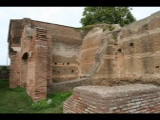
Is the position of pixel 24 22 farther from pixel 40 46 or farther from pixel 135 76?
pixel 135 76

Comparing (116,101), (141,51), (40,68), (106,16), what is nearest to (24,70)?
(40,68)

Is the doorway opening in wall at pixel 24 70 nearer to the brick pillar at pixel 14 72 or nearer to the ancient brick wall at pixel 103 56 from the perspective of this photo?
the brick pillar at pixel 14 72

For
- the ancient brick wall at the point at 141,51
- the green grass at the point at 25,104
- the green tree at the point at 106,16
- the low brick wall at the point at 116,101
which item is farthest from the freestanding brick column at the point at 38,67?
the green tree at the point at 106,16

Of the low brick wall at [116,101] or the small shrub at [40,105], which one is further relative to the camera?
the small shrub at [40,105]

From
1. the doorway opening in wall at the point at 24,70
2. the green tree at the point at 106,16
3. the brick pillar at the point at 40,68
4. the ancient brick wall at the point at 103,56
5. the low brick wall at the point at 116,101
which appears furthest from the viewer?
the green tree at the point at 106,16

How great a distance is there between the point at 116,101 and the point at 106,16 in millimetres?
25324

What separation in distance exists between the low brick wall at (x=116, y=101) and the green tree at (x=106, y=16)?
23.7 m

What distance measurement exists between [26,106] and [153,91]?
19.6ft

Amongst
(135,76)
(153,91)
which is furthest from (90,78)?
(153,91)

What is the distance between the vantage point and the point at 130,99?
4.87 m

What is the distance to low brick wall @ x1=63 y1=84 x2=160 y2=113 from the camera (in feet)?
14.5

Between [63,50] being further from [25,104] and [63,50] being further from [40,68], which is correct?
[25,104]

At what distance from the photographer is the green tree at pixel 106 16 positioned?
2820 centimetres

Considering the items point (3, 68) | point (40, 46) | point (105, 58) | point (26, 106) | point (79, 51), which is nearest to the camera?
point (26, 106)
